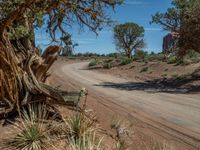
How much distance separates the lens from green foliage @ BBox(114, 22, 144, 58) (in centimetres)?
6956

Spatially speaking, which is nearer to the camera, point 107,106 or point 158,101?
point 107,106

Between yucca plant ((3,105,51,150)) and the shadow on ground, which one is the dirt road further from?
the shadow on ground

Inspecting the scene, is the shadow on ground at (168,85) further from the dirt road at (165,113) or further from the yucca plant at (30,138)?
the yucca plant at (30,138)

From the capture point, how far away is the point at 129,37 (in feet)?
233

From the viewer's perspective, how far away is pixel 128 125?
11555 mm

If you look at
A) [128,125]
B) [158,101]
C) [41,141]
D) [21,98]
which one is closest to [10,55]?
[21,98]

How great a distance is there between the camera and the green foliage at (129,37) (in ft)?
228

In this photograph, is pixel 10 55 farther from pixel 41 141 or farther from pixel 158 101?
pixel 158 101

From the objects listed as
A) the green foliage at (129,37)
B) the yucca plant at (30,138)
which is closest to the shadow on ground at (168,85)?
the yucca plant at (30,138)

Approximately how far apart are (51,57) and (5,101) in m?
1.97

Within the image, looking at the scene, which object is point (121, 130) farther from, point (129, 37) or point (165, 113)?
point (129, 37)

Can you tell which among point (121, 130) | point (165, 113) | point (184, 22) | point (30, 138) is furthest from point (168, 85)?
point (30, 138)

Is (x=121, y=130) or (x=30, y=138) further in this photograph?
(x=121, y=130)

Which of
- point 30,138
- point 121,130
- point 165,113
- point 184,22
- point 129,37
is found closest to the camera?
point 30,138
